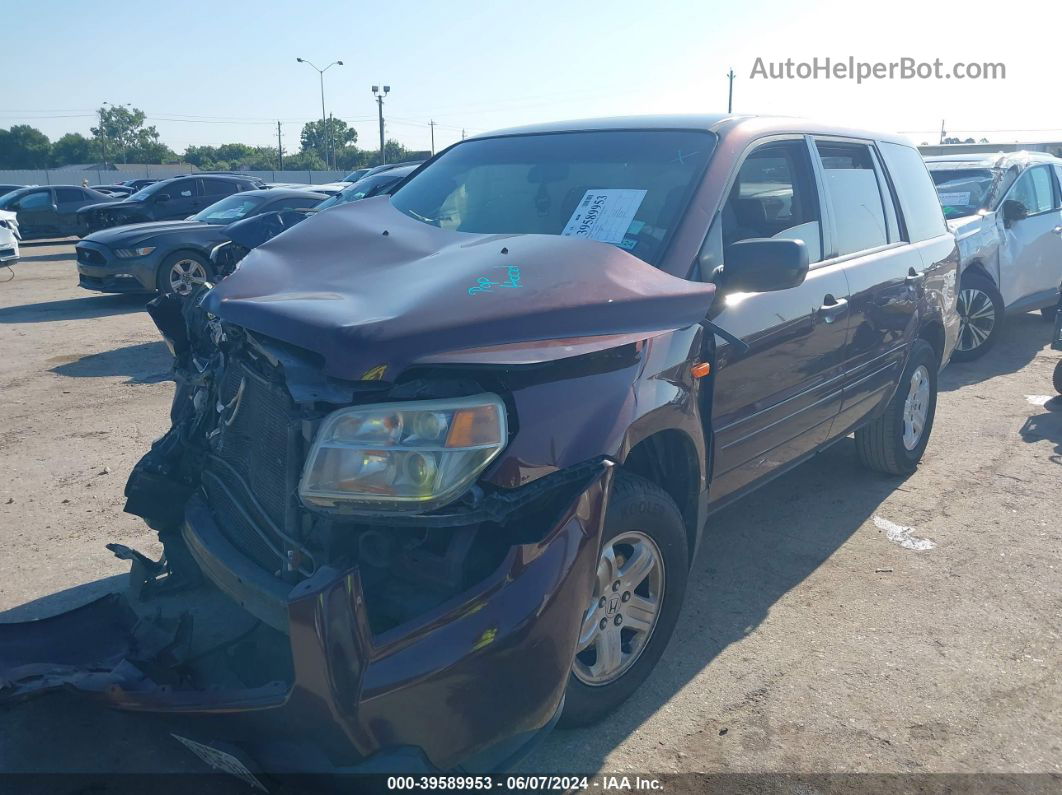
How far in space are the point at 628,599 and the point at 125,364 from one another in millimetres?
6756

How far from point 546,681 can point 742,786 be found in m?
0.85

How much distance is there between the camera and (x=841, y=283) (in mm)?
4125

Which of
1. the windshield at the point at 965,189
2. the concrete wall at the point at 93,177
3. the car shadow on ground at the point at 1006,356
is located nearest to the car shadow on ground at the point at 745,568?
the car shadow on ground at the point at 1006,356

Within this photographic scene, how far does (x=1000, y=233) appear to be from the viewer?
857 centimetres

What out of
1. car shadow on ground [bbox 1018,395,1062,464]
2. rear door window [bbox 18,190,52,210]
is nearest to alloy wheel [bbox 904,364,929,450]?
car shadow on ground [bbox 1018,395,1062,464]

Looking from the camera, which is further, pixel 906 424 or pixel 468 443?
pixel 906 424

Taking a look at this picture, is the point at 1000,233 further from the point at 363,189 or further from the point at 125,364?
the point at 125,364

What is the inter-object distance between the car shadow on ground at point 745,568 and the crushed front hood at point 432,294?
134 cm

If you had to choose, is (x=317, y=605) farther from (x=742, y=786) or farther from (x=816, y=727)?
(x=816, y=727)

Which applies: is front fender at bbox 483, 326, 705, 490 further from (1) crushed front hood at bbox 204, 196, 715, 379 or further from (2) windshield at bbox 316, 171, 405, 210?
(2) windshield at bbox 316, 171, 405, 210

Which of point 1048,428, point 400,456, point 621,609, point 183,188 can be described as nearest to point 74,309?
point 183,188

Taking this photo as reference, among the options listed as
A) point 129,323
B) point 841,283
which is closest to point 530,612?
point 841,283

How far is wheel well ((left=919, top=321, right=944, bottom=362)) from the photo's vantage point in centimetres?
529

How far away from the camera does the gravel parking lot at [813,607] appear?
2.89 metres
